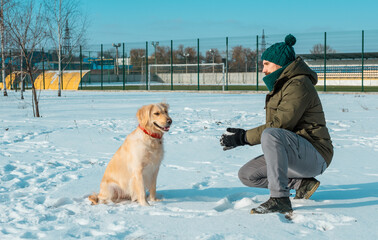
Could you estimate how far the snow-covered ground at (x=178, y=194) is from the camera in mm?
3006

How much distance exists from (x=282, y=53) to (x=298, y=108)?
522mm

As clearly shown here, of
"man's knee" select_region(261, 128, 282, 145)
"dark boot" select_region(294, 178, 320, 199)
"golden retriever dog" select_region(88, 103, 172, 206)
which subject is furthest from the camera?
"golden retriever dog" select_region(88, 103, 172, 206)

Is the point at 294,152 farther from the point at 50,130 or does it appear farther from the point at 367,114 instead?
the point at 367,114

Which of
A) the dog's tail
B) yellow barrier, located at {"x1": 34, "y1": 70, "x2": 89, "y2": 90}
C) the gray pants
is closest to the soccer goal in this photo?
yellow barrier, located at {"x1": 34, "y1": 70, "x2": 89, "y2": 90}

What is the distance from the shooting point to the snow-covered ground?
9.86 feet

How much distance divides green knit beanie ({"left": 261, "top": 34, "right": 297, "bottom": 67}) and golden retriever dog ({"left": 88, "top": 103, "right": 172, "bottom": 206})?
1116mm

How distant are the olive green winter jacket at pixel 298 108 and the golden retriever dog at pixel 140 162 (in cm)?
90

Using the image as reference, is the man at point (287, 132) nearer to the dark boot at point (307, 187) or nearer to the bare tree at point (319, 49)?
the dark boot at point (307, 187)

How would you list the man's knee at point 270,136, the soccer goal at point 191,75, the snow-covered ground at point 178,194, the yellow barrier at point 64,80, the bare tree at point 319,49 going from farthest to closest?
1. the soccer goal at point 191,75
2. the yellow barrier at point 64,80
3. the bare tree at point 319,49
4. the man's knee at point 270,136
5. the snow-covered ground at point 178,194

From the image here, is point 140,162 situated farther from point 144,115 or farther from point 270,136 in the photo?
point 270,136

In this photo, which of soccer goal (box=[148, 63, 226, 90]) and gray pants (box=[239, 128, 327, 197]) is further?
soccer goal (box=[148, 63, 226, 90])

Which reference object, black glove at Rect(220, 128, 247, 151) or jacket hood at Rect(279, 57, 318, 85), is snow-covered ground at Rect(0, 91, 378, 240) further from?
jacket hood at Rect(279, 57, 318, 85)

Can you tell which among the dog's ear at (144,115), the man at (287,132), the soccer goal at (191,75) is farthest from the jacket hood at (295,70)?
the soccer goal at (191,75)

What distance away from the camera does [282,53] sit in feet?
11.1
